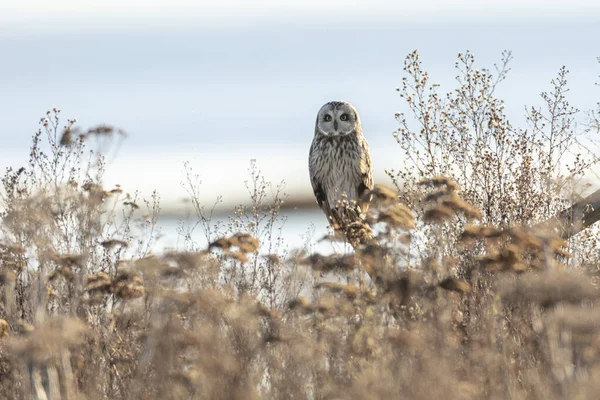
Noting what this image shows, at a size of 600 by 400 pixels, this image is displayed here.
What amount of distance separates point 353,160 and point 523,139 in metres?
2.53

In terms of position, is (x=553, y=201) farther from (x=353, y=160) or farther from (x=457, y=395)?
(x=457, y=395)

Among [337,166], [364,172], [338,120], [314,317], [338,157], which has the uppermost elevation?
[338,120]

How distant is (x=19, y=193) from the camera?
7.44 meters

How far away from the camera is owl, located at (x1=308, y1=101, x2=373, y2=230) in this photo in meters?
9.99

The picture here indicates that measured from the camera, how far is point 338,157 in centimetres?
Answer: 1009

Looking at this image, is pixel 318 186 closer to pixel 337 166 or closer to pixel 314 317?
pixel 337 166

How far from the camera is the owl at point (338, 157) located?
9992 mm

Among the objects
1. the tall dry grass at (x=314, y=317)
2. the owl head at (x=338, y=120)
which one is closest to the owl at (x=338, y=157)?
the owl head at (x=338, y=120)

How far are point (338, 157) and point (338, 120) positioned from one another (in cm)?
46

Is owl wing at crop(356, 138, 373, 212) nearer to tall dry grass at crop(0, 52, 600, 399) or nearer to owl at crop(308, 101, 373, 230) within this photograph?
owl at crop(308, 101, 373, 230)

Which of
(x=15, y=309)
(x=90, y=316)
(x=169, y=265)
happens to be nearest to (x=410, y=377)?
(x=169, y=265)

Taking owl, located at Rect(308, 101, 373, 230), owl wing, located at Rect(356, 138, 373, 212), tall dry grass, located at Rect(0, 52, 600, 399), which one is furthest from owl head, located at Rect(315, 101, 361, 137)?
tall dry grass, located at Rect(0, 52, 600, 399)

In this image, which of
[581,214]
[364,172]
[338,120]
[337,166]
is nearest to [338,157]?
[337,166]

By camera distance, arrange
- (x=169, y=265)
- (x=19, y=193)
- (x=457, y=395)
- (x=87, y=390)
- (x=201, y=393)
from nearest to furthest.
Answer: (x=457, y=395) < (x=201, y=393) < (x=169, y=265) < (x=87, y=390) < (x=19, y=193)
